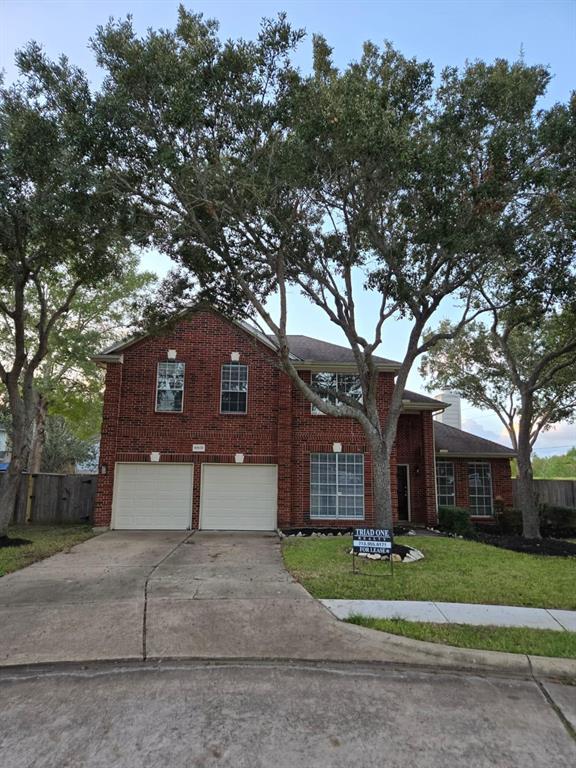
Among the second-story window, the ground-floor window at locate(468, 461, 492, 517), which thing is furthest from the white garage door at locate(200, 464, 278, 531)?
the ground-floor window at locate(468, 461, 492, 517)

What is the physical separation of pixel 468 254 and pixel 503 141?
7.14 ft

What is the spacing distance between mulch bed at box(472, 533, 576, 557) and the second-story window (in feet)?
27.5

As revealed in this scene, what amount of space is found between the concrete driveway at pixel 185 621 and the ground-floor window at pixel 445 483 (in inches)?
485

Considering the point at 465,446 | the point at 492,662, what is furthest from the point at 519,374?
the point at 492,662

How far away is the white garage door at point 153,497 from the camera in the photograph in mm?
15375

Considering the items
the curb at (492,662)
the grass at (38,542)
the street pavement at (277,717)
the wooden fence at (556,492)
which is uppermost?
the wooden fence at (556,492)

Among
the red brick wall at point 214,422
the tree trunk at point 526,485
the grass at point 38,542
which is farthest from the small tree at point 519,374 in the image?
the grass at point 38,542

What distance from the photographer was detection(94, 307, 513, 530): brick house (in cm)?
1551

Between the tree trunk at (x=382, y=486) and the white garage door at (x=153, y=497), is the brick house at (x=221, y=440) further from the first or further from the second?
the tree trunk at (x=382, y=486)

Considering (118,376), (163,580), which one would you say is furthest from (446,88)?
(118,376)

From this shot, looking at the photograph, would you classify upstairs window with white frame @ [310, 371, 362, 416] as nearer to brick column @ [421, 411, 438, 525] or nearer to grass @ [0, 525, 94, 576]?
brick column @ [421, 411, 438, 525]

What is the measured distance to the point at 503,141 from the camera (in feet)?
30.9

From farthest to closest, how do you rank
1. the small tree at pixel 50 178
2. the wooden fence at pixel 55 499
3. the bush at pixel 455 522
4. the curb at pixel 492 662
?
the wooden fence at pixel 55 499 < the bush at pixel 455 522 < the small tree at pixel 50 178 < the curb at pixel 492 662

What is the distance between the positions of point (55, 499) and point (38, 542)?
555 centimetres
